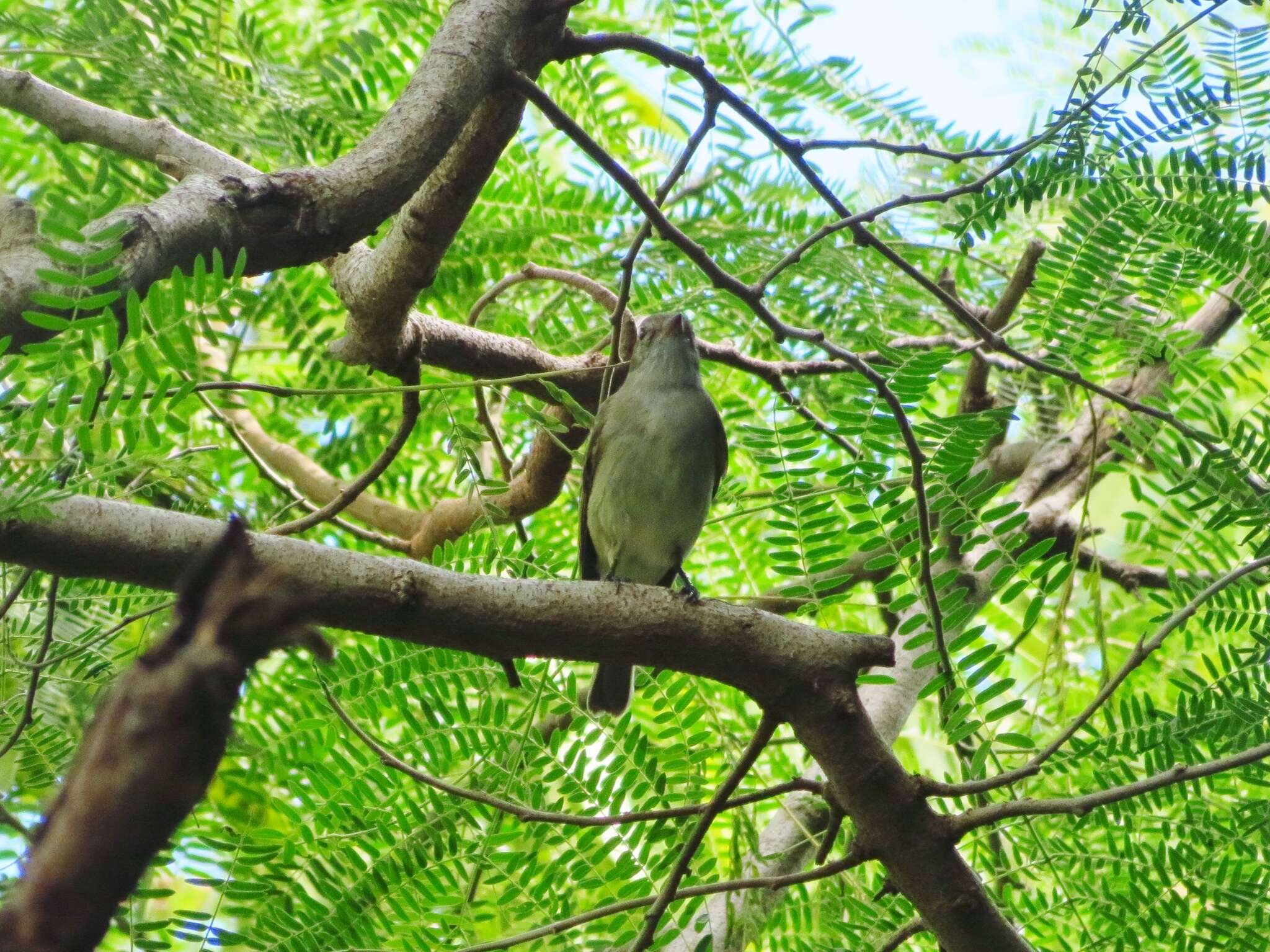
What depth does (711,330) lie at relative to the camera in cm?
482

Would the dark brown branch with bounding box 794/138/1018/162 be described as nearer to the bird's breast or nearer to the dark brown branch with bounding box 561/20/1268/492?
the dark brown branch with bounding box 561/20/1268/492

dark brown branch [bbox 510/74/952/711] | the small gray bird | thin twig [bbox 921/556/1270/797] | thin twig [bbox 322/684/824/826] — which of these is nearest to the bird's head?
the small gray bird

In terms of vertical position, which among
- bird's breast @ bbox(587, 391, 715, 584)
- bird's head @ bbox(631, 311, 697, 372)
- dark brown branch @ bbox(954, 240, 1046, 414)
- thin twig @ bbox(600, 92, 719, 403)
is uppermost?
bird's head @ bbox(631, 311, 697, 372)

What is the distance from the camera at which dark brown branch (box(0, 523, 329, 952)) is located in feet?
2.92

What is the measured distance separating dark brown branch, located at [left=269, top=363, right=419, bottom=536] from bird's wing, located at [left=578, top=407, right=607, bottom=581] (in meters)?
0.90

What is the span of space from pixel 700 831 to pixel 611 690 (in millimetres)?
1541

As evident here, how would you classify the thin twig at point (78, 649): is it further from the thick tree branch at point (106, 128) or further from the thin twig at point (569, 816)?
the thick tree branch at point (106, 128)

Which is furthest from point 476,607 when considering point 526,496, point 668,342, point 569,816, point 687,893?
point 668,342

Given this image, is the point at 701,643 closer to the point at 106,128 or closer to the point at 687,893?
the point at 687,893

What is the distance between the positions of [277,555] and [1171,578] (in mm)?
2106

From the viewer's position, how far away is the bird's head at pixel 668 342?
450cm

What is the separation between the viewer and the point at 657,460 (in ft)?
14.7

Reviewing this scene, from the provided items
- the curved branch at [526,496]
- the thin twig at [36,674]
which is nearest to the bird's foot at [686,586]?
the curved branch at [526,496]

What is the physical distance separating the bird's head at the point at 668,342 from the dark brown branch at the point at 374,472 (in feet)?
3.63
